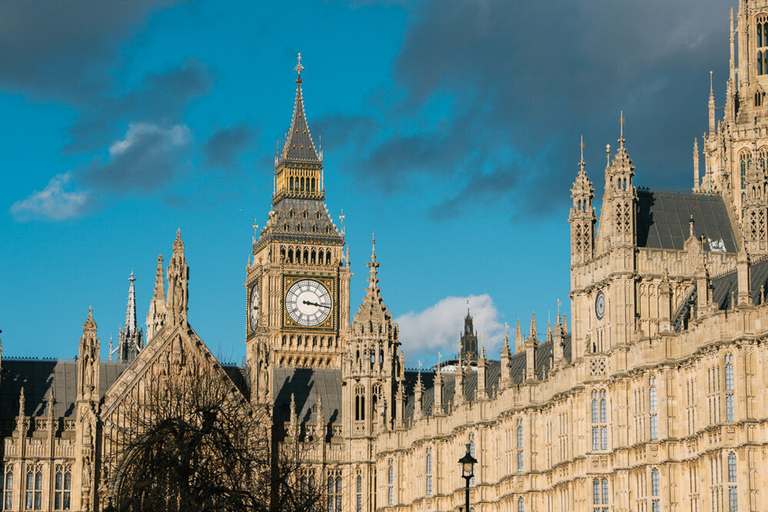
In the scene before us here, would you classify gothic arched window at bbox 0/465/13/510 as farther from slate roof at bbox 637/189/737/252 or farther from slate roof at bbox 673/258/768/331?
slate roof at bbox 673/258/768/331

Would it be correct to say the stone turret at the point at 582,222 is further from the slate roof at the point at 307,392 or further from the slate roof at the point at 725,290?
the slate roof at the point at 307,392

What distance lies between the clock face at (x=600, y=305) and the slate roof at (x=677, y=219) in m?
4.13

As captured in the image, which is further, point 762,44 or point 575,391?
point 762,44

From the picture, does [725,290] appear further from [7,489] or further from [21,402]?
[7,489]

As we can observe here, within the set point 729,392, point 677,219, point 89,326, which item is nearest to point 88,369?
point 89,326

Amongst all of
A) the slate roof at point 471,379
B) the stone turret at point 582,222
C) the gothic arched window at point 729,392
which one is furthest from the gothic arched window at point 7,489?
the gothic arched window at point 729,392

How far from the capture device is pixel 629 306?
107m

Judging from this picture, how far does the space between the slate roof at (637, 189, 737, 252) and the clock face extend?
4.13 m

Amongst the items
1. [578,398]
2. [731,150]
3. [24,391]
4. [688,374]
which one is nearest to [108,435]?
[24,391]

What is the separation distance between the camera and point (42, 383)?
148 meters

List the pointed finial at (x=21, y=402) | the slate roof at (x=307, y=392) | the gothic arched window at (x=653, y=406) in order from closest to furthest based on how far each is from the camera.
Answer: the gothic arched window at (x=653, y=406) → the pointed finial at (x=21, y=402) → the slate roof at (x=307, y=392)

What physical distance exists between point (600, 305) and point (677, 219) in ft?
25.0

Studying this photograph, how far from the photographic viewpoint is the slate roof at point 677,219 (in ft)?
363

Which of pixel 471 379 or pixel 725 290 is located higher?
pixel 471 379
